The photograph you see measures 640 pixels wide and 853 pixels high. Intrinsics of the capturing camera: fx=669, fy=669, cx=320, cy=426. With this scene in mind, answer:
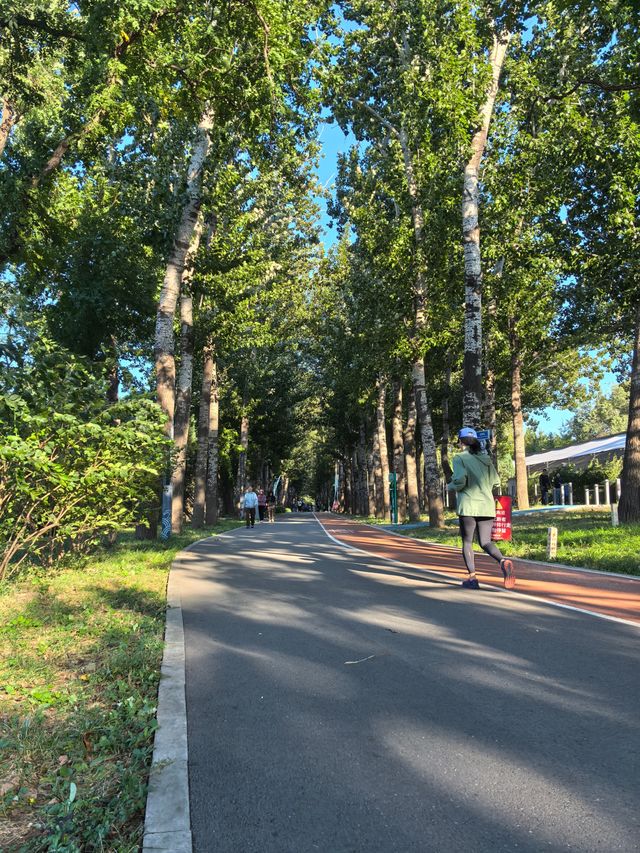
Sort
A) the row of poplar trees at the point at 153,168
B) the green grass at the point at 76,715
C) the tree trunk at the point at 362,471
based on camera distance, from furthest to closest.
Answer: the tree trunk at the point at 362,471
the row of poplar trees at the point at 153,168
the green grass at the point at 76,715

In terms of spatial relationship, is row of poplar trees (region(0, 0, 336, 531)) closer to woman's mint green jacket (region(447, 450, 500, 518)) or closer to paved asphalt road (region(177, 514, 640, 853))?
woman's mint green jacket (region(447, 450, 500, 518))

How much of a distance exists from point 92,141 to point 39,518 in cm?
685

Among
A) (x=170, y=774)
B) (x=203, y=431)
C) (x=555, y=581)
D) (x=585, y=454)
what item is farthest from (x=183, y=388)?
(x=585, y=454)

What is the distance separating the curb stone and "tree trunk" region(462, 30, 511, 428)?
11.5m

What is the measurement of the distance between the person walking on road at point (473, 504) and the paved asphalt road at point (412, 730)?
1.34m

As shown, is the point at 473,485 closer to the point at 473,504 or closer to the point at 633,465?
the point at 473,504

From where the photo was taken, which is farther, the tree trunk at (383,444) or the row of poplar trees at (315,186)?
the tree trunk at (383,444)

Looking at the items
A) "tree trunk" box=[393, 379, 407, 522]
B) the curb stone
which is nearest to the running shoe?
the curb stone

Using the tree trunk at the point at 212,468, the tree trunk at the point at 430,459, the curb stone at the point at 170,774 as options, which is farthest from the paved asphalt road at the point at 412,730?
the tree trunk at the point at 212,468

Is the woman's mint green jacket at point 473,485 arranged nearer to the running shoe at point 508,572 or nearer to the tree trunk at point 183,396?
the running shoe at point 508,572

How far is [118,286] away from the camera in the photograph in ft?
52.5

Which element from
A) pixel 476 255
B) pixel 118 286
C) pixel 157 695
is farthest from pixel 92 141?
pixel 157 695

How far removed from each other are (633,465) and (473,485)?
874 cm

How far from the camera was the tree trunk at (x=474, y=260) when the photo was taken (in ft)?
51.0
